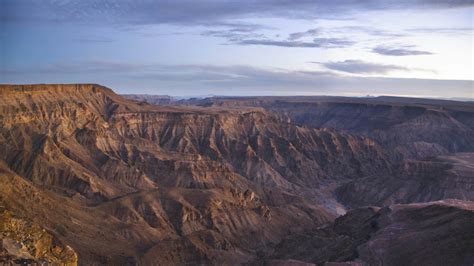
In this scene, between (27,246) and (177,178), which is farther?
(177,178)

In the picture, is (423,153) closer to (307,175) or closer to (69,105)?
(307,175)

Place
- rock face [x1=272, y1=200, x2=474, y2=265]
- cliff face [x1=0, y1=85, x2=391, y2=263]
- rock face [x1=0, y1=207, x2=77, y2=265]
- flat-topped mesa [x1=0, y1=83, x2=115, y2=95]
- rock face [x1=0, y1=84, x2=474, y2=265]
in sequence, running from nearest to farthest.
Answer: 1. rock face [x1=0, y1=207, x2=77, y2=265]
2. rock face [x1=272, y1=200, x2=474, y2=265]
3. rock face [x1=0, y1=84, x2=474, y2=265]
4. cliff face [x1=0, y1=85, x2=391, y2=263]
5. flat-topped mesa [x1=0, y1=83, x2=115, y2=95]

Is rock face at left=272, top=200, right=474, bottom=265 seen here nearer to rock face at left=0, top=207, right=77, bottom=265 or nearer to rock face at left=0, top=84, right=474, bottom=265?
rock face at left=0, top=84, right=474, bottom=265

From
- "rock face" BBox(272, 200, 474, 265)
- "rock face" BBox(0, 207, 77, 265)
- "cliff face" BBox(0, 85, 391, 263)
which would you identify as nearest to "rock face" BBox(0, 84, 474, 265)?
"cliff face" BBox(0, 85, 391, 263)

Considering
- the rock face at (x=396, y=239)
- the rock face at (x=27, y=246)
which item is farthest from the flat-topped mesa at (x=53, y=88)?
the rock face at (x=27, y=246)

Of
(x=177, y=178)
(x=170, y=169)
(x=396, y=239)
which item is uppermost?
(x=396, y=239)

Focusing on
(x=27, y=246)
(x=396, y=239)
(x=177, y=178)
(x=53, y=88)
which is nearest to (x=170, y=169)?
(x=177, y=178)

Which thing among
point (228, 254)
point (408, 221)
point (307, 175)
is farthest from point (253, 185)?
point (408, 221)

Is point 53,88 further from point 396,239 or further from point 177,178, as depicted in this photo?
point 396,239

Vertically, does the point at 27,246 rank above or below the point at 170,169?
above
